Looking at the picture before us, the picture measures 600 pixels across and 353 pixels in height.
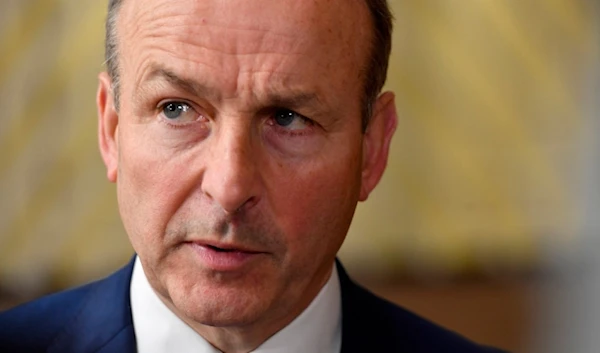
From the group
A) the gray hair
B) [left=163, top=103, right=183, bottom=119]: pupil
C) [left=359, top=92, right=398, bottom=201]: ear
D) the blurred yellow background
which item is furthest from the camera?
the blurred yellow background

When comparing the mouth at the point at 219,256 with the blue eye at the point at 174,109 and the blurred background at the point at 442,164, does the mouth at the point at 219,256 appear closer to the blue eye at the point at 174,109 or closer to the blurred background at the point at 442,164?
the blue eye at the point at 174,109

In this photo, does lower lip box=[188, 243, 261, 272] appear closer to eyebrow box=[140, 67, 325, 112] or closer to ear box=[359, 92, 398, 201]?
eyebrow box=[140, 67, 325, 112]

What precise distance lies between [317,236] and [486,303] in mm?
2846

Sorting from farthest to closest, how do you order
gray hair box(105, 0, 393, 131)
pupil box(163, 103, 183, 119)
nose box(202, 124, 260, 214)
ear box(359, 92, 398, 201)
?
ear box(359, 92, 398, 201)
gray hair box(105, 0, 393, 131)
pupil box(163, 103, 183, 119)
nose box(202, 124, 260, 214)

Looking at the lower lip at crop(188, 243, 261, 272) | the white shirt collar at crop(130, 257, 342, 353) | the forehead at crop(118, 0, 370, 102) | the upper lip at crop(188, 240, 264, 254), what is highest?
the forehead at crop(118, 0, 370, 102)

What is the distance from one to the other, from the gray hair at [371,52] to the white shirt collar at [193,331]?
336 millimetres

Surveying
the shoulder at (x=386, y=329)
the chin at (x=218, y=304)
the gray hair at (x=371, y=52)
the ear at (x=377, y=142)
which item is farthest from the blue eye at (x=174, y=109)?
the shoulder at (x=386, y=329)

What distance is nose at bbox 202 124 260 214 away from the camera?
171 cm

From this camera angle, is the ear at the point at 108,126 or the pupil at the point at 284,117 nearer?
the pupil at the point at 284,117

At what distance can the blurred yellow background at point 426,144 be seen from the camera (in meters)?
4.11

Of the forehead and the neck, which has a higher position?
the forehead

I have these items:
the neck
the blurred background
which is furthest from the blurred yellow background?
the neck

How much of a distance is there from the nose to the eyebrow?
0.06 metres

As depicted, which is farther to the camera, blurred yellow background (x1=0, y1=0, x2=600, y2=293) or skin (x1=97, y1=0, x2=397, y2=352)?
blurred yellow background (x1=0, y1=0, x2=600, y2=293)
